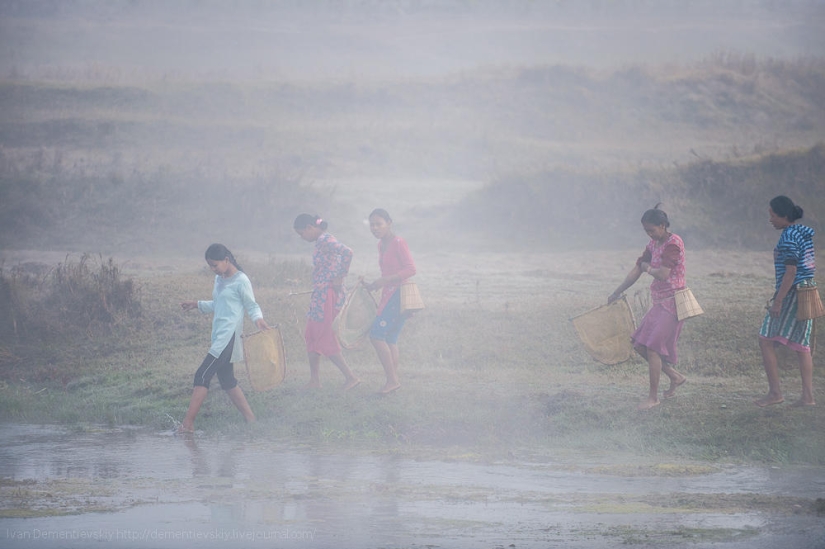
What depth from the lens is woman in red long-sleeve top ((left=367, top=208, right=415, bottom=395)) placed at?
A: 8.59 meters

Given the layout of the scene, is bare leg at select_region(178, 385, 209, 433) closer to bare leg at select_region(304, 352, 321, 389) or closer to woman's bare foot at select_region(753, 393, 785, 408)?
bare leg at select_region(304, 352, 321, 389)

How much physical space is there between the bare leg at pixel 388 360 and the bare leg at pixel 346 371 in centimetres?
30

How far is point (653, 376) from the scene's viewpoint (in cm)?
808

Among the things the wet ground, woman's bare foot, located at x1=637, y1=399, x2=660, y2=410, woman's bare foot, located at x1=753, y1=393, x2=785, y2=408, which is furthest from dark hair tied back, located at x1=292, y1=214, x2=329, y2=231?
woman's bare foot, located at x1=753, y1=393, x2=785, y2=408

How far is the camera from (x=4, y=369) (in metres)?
11.4

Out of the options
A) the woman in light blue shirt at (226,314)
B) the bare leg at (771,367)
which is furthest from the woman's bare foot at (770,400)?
the woman in light blue shirt at (226,314)

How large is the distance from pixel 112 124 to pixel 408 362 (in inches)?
871

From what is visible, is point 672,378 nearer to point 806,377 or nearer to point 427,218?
point 806,377

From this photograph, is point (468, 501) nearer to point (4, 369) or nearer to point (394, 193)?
point (4, 369)

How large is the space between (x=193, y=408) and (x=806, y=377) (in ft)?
17.8

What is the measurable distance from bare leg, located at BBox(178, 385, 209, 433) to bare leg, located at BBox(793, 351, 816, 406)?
5.20 metres

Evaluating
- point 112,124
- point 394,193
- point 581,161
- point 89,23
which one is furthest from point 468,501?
point 89,23

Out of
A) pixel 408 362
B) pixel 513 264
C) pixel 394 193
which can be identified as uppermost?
pixel 394 193

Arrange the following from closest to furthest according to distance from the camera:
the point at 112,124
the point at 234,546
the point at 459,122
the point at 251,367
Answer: the point at 234,546 → the point at 251,367 → the point at 112,124 → the point at 459,122
